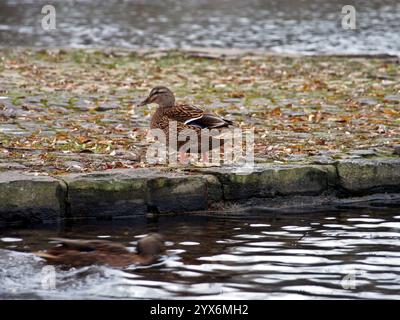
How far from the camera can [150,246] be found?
7.19 m

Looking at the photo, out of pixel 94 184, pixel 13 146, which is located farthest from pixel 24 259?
pixel 13 146

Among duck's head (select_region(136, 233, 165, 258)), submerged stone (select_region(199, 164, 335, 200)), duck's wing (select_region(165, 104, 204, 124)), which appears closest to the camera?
duck's head (select_region(136, 233, 165, 258))

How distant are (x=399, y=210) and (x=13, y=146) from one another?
3935mm

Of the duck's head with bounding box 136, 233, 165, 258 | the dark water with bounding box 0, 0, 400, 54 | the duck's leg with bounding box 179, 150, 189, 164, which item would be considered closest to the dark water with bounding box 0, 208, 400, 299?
the duck's head with bounding box 136, 233, 165, 258

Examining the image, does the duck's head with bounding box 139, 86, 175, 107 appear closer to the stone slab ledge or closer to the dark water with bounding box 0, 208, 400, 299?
the stone slab ledge

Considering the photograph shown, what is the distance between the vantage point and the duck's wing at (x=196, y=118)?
30.3ft

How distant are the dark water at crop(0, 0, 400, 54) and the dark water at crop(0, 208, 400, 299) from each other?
11744mm

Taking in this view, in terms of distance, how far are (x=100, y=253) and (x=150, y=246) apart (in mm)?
383

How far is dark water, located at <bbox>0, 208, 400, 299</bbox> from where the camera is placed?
650 centimetres

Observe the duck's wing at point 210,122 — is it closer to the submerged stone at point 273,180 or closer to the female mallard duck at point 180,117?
the female mallard duck at point 180,117

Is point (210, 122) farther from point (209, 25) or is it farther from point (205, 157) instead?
point (209, 25)

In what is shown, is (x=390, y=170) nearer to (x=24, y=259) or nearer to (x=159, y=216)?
(x=159, y=216)

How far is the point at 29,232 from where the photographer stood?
7922 millimetres
